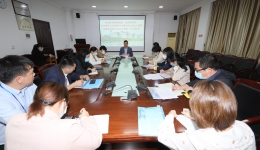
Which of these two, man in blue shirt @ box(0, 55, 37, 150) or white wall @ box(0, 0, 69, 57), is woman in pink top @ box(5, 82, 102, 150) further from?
white wall @ box(0, 0, 69, 57)

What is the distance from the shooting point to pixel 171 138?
653 mm

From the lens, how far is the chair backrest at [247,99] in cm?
107

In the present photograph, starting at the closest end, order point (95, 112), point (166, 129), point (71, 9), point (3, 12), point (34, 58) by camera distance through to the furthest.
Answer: point (166, 129) → point (95, 112) → point (3, 12) → point (34, 58) → point (71, 9)

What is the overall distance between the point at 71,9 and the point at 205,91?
22.9ft

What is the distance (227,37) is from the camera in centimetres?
365

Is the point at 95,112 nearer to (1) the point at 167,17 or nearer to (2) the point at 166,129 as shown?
(2) the point at 166,129

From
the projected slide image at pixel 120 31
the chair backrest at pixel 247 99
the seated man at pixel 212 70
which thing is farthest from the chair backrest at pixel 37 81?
the projected slide image at pixel 120 31

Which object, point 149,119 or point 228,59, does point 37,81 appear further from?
point 228,59

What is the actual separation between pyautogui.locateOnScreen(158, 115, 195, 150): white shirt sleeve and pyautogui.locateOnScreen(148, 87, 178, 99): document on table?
1.48 ft

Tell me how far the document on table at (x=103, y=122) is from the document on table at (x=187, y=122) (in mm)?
522

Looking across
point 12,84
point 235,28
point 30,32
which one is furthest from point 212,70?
point 30,32

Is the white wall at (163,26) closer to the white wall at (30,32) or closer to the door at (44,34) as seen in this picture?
the white wall at (30,32)

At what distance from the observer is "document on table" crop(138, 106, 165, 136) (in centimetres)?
76

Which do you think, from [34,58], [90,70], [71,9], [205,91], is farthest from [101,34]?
[205,91]
